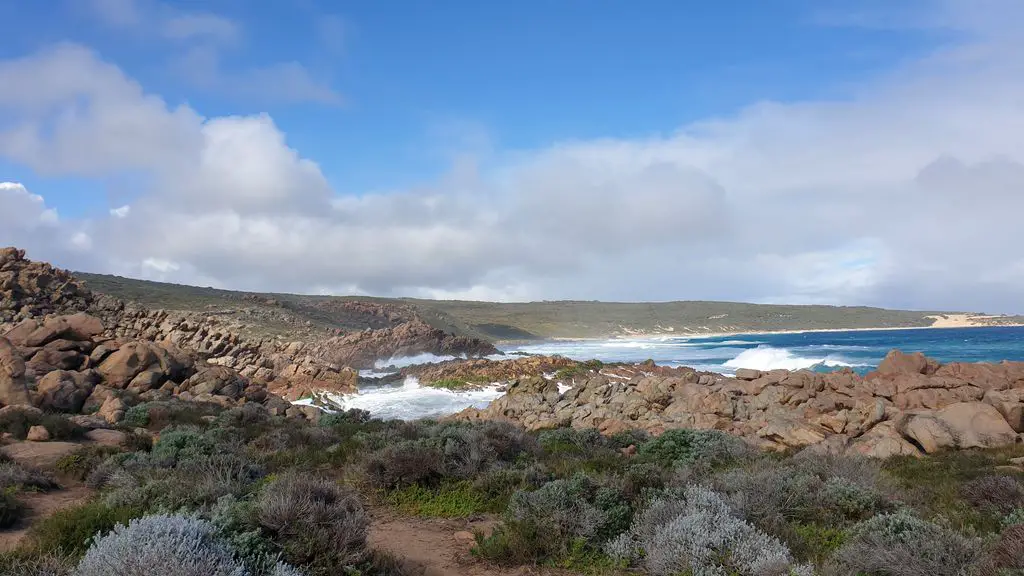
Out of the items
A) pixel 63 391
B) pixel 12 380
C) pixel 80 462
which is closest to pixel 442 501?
pixel 80 462

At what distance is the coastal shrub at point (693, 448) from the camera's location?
11.6 m

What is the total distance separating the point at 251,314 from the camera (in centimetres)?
4850

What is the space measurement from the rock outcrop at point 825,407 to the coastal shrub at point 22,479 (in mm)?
12976

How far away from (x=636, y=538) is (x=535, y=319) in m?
128

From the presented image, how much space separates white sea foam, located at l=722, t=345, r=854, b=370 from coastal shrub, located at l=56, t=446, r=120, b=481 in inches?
1813

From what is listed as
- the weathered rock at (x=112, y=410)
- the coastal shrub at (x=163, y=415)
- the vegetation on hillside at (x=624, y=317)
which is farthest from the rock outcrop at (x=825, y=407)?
the vegetation on hillside at (x=624, y=317)

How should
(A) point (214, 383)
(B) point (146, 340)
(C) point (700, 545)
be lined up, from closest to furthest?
(C) point (700, 545) < (A) point (214, 383) < (B) point (146, 340)

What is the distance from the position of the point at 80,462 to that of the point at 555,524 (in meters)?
8.31

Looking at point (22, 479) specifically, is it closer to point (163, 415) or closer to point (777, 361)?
point (163, 415)

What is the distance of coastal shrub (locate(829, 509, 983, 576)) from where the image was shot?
475 centimetres

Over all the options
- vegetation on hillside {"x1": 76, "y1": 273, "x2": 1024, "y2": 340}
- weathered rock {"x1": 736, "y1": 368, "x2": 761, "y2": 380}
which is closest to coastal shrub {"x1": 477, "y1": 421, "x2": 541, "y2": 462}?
weathered rock {"x1": 736, "y1": 368, "x2": 761, "y2": 380}

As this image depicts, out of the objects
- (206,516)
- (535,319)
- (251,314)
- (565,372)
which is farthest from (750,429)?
(535,319)

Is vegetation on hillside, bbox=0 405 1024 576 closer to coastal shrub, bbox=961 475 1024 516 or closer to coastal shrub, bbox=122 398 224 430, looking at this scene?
coastal shrub, bbox=961 475 1024 516

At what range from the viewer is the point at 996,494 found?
24.9 feet
